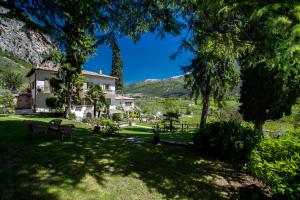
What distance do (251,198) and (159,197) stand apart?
2.66m

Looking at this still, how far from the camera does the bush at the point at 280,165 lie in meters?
5.47

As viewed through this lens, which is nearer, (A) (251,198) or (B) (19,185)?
(B) (19,185)

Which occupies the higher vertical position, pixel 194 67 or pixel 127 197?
pixel 194 67

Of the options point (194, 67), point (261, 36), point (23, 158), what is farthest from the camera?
point (194, 67)

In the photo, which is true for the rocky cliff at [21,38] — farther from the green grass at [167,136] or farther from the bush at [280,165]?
the green grass at [167,136]

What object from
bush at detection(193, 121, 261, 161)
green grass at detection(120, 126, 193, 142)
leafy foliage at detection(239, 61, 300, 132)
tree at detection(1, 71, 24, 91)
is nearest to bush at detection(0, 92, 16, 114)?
green grass at detection(120, 126, 193, 142)

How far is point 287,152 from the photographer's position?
614 centimetres

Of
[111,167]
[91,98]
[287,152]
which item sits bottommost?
[111,167]

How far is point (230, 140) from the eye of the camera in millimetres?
9727

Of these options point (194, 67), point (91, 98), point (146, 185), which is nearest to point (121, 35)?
point (146, 185)

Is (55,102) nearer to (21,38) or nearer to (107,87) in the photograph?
(107,87)

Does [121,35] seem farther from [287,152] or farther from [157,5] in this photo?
[287,152]

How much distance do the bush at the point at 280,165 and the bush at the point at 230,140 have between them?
2.66 meters

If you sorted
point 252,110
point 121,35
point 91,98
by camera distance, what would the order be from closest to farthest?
point 121,35
point 252,110
point 91,98
